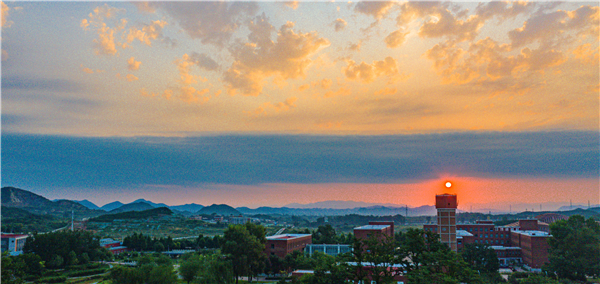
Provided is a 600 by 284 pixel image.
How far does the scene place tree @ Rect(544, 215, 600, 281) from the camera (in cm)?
5206

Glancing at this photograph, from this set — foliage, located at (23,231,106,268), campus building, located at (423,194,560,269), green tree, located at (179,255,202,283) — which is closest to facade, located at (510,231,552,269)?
campus building, located at (423,194,560,269)

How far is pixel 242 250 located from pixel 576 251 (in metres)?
48.8

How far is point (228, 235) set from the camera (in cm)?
5472

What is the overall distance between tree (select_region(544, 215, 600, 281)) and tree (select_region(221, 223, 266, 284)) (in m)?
43.2

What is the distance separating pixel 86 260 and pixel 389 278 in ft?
211

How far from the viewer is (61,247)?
7088 cm

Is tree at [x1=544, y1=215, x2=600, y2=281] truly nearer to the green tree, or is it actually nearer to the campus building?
the campus building

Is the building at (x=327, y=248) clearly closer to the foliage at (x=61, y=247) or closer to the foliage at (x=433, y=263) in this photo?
the foliage at (x=61, y=247)

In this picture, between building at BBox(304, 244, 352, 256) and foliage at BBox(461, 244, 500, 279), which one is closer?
foliage at BBox(461, 244, 500, 279)

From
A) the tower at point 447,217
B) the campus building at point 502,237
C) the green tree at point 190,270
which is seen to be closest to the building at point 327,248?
the campus building at point 502,237

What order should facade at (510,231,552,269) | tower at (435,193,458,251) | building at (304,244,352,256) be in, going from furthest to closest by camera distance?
building at (304,244,352,256) < facade at (510,231,552,269) < tower at (435,193,458,251)

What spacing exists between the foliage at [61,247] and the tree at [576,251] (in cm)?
8160

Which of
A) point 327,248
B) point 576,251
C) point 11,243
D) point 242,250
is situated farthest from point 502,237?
point 11,243

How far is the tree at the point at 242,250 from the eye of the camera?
174 feet
